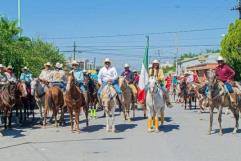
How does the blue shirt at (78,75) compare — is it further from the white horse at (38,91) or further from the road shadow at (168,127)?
the road shadow at (168,127)

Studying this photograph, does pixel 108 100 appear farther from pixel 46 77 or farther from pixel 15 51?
pixel 15 51

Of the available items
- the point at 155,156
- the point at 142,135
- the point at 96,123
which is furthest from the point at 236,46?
the point at 155,156

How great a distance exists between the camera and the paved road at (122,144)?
1382 cm

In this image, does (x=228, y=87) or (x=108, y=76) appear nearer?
(x=228, y=87)

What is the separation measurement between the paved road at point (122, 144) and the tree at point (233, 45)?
42.1m

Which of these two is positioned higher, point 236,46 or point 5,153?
point 236,46

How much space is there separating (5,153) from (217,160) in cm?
551

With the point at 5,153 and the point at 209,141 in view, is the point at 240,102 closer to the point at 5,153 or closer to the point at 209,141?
the point at 209,141

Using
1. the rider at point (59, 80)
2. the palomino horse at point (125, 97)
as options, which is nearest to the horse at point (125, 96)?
the palomino horse at point (125, 97)

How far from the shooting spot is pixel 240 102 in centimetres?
1941

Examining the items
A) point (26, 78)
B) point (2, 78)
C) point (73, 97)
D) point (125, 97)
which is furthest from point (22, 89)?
point (125, 97)

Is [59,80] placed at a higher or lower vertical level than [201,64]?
lower

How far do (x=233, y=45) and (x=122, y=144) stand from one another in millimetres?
49557

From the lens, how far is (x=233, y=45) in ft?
209
